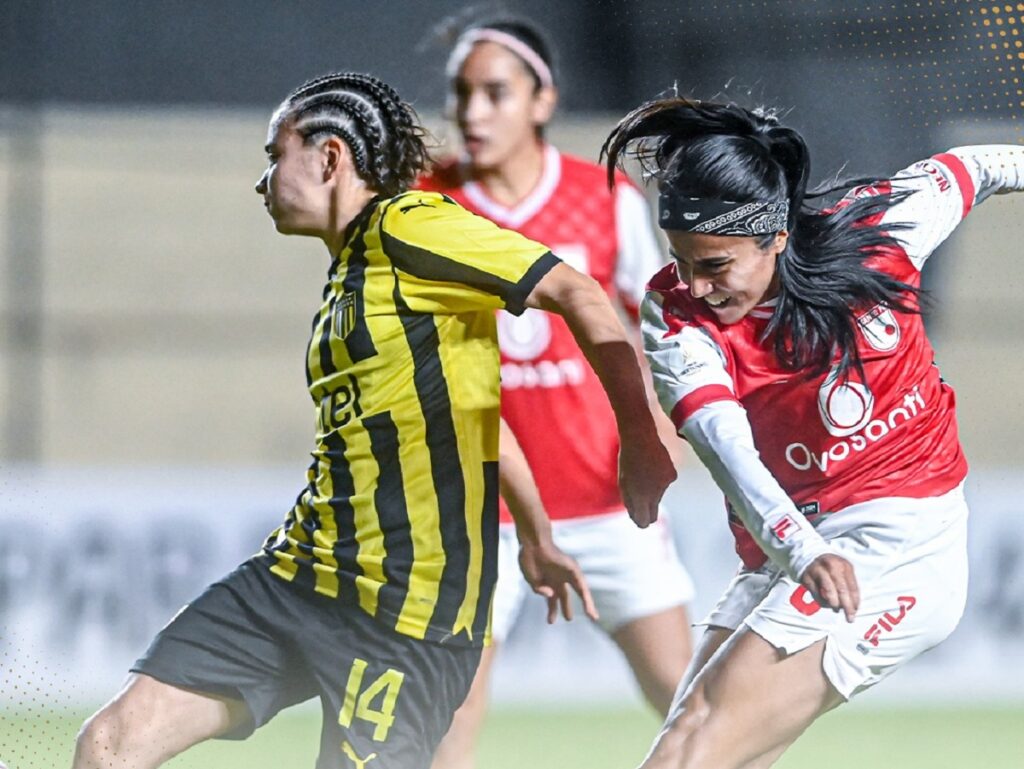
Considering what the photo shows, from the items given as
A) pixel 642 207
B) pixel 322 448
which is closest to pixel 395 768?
pixel 322 448

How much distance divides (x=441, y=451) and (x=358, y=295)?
0.33 metres

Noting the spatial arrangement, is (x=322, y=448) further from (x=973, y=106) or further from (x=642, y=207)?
(x=973, y=106)

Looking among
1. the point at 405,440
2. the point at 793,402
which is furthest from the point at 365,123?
the point at 793,402

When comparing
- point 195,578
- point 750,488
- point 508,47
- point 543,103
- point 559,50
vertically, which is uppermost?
point 559,50

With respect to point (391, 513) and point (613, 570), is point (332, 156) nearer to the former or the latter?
point (391, 513)

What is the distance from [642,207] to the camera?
4406 millimetres

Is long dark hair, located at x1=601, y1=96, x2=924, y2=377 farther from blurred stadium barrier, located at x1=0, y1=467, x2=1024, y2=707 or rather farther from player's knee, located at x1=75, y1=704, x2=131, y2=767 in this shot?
blurred stadium barrier, located at x1=0, y1=467, x2=1024, y2=707

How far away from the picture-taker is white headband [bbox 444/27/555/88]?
439 cm

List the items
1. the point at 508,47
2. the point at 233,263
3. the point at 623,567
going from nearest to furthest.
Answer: the point at 623,567
the point at 508,47
the point at 233,263

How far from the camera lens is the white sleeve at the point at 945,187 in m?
3.17

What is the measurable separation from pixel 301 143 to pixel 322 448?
0.59 m

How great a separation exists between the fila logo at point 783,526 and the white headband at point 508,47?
193 cm

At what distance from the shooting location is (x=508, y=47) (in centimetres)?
439

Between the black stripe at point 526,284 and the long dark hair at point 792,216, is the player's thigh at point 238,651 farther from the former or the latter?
the long dark hair at point 792,216
